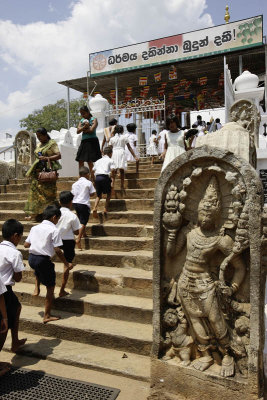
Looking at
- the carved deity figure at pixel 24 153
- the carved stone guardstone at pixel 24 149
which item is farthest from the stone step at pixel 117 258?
the carved deity figure at pixel 24 153

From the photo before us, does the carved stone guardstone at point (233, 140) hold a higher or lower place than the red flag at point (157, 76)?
lower

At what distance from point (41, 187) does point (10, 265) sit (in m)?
2.84

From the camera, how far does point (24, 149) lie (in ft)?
28.8

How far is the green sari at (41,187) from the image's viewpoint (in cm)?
561

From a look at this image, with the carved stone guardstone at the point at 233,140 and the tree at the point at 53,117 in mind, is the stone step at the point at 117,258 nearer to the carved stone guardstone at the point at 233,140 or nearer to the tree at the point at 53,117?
the carved stone guardstone at the point at 233,140

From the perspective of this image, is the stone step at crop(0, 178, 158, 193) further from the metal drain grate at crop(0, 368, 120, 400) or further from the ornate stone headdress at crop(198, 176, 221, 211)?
the metal drain grate at crop(0, 368, 120, 400)

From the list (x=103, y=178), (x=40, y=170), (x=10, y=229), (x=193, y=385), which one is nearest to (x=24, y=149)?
(x=40, y=170)

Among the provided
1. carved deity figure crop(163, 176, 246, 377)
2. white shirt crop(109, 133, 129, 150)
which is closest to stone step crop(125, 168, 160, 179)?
white shirt crop(109, 133, 129, 150)

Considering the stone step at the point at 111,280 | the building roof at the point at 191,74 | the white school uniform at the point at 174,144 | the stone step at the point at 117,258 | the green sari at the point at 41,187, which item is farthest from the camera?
the building roof at the point at 191,74

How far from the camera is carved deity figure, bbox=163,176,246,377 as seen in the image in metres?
2.37

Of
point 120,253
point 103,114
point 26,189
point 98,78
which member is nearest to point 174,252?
point 120,253

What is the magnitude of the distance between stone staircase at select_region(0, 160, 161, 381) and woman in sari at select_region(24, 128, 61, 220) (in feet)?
2.57

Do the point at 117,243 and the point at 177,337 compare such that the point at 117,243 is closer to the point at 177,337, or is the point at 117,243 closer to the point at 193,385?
the point at 177,337

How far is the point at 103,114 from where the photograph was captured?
11.1m
